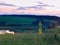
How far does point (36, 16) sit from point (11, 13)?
1.43 ft

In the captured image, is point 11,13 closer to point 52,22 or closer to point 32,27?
→ point 32,27

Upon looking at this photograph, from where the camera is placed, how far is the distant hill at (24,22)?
3.82m

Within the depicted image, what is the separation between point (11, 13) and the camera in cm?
373

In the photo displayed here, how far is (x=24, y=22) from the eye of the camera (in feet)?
12.8

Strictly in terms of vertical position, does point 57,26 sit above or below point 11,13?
below

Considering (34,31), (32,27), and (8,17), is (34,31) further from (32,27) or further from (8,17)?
(8,17)

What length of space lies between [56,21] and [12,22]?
772mm

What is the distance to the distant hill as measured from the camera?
3816 millimetres

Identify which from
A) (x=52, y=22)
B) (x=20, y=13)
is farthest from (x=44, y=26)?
(x=20, y=13)

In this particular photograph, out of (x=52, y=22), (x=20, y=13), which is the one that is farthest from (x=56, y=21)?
(x=20, y=13)

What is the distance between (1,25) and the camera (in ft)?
12.6

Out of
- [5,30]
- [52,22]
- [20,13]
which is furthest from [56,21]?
[5,30]

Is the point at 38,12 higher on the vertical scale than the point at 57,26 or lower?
higher

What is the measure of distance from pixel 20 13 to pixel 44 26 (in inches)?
19.7
